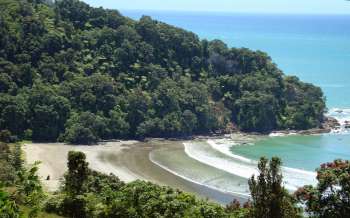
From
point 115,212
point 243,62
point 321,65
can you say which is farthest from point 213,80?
point 321,65

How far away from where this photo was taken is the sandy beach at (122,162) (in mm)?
42244

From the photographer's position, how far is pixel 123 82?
222 ft

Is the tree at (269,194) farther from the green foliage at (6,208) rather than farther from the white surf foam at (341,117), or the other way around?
the white surf foam at (341,117)

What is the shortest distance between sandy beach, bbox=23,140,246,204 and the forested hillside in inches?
116

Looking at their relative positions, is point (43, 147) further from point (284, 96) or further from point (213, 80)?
point (284, 96)

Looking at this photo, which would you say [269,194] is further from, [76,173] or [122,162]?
[122,162]

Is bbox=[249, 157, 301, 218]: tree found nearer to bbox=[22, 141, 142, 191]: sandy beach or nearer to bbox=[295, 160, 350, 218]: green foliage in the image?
bbox=[295, 160, 350, 218]: green foliage

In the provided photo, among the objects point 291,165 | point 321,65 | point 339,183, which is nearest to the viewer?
point 339,183

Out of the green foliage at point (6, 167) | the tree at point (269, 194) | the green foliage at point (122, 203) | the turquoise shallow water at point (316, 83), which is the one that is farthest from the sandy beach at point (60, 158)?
the tree at point (269, 194)

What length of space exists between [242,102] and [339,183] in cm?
4724

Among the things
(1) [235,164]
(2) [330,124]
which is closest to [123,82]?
(1) [235,164]

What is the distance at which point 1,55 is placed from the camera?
63.7m

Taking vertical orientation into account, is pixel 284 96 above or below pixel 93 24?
below

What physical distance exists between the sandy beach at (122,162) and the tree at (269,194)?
24743mm
